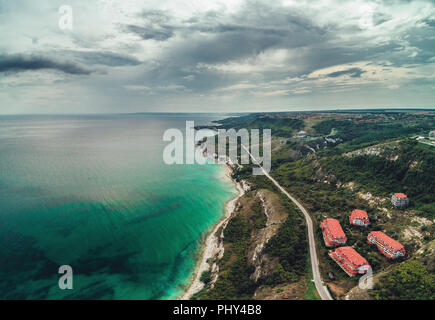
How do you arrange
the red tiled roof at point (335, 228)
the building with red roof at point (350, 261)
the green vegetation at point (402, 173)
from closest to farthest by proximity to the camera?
the building with red roof at point (350, 261) < the red tiled roof at point (335, 228) < the green vegetation at point (402, 173)

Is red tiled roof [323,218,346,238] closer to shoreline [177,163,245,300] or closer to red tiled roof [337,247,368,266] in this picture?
red tiled roof [337,247,368,266]

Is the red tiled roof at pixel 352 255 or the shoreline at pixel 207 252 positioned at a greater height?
the red tiled roof at pixel 352 255

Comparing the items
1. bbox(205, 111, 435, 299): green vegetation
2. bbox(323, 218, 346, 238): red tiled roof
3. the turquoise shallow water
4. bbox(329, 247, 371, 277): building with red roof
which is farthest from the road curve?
the turquoise shallow water

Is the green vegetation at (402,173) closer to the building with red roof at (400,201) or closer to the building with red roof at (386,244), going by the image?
the building with red roof at (400,201)

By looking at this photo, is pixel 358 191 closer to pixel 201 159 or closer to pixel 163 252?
pixel 163 252

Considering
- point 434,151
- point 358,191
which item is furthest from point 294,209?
point 434,151

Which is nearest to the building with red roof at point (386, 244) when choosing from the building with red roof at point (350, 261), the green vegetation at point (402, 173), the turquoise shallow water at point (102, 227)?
the building with red roof at point (350, 261)

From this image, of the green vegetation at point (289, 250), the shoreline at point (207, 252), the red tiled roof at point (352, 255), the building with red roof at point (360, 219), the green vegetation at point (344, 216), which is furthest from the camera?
the building with red roof at point (360, 219)
